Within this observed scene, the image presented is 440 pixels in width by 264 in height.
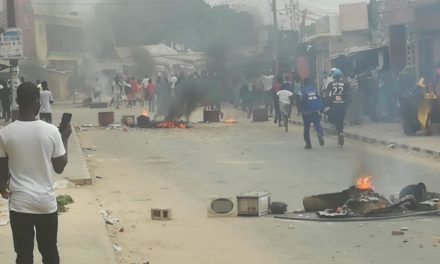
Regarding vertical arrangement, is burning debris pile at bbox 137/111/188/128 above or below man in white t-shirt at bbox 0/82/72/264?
below

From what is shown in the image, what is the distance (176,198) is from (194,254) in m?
3.57

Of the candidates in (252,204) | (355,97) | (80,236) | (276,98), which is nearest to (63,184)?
(252,204)

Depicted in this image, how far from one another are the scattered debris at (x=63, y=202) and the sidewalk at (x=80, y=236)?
0.08 m

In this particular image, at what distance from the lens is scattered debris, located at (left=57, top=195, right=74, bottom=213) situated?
30.7ft

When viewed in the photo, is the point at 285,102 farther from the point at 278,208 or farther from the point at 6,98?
the point at 278,208

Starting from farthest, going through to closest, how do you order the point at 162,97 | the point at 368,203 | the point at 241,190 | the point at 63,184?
1. the point at 162,97
2. the point at 63,184
3. the point at 241,190
4. the point at 368,203

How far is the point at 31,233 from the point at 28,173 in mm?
366

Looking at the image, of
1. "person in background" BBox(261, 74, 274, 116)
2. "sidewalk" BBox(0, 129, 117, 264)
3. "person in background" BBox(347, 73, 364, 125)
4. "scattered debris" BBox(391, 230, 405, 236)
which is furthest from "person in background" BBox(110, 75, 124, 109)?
"scattered debris" BBox(391, 230, 405, 236)

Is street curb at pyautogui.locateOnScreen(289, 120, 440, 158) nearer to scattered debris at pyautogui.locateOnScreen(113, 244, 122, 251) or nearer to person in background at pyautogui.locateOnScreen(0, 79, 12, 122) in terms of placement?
scattered debris at pyautogui.locateOnScreen(113, 244, 122, 251)

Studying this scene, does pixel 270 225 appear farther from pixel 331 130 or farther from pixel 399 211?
pixel 331 130

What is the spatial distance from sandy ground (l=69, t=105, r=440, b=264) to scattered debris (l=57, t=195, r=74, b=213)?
0.41 m

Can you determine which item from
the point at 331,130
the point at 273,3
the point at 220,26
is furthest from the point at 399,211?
the point at 273,3

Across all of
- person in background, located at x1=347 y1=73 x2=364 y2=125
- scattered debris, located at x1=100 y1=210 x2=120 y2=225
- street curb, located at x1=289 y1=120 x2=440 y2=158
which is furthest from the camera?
person in background, located at x1=347 y1=73 x2=364 y2=125

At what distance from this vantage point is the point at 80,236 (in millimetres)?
7699
